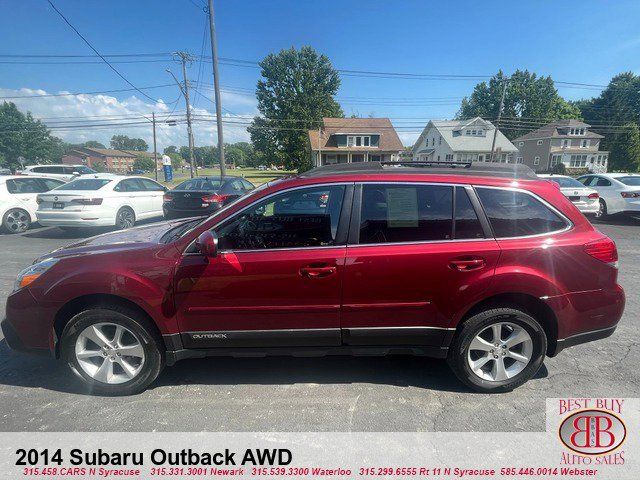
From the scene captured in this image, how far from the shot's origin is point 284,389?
8.99 feet

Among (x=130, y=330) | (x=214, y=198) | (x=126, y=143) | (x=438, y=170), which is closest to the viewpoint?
(x=130, y=330)

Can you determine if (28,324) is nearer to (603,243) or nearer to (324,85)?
(603,243)

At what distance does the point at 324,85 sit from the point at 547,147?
1401 inches

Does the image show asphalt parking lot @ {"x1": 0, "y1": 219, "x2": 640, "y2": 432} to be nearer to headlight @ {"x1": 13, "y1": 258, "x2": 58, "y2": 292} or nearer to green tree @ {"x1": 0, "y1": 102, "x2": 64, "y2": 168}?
headlight @ {"x1": 13, "y1": 258, "x2": 58, "y2": 292}

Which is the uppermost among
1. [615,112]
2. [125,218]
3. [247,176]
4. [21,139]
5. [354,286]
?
[615,112]

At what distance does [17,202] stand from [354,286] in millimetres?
10788

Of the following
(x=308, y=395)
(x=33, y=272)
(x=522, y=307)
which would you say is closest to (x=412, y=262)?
(x=522, y=307)

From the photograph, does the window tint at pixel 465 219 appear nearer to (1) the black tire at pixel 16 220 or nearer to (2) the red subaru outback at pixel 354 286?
(2) the red subaru outback at pixel 354 286

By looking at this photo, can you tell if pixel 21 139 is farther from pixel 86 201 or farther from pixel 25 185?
pixel 86 201

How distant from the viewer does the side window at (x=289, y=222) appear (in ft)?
8.39

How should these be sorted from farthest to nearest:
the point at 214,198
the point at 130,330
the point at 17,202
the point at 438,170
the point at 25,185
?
1. the point at 25,185
2. the point at 17,202
3. the point at 214,198
4. the point at 438,170
5. the point at 130,330

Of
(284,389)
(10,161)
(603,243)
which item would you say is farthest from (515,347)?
(10,161)

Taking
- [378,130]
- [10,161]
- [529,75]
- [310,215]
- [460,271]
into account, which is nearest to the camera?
[460,271]

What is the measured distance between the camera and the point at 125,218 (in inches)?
349
